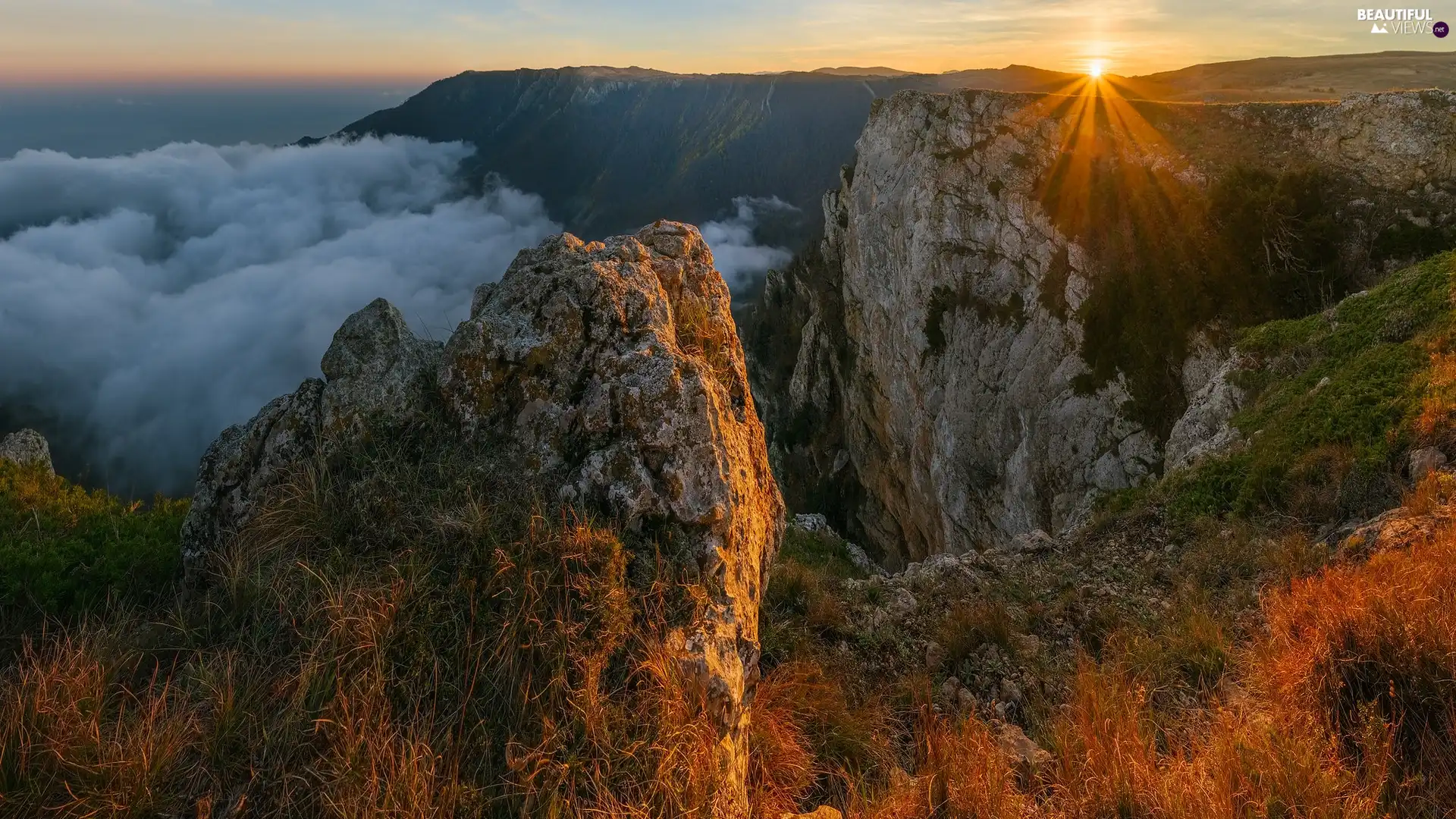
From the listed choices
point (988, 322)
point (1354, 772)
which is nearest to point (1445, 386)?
point (1354, 772)

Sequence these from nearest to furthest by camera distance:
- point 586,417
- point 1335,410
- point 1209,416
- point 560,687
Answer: point 560,687
point 586,417
point 1335,410
point 1209,416

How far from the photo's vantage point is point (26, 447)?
972 centimetres

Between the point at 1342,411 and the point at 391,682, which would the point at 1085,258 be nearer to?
the point at 1342,411

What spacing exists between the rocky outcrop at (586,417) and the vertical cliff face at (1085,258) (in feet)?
34.1

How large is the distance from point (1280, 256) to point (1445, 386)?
37.5 feet

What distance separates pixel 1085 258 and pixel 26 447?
2565 centimetres

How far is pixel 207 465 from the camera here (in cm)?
529

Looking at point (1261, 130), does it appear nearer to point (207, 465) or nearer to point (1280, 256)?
point (1280, 256)

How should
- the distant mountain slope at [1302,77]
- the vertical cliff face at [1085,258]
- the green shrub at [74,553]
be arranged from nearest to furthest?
the green shrub at [74,553] → the vertical cliff face at [1085,258] → the distant mountain slope at [1302,77]

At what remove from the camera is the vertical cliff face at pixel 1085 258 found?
16766mm

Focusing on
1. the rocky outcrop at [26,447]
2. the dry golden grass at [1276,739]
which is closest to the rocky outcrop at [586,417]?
the dry golden grass at [1276,739]

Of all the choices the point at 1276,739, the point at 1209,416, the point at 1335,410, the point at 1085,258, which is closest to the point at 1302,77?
the point at 1085,258

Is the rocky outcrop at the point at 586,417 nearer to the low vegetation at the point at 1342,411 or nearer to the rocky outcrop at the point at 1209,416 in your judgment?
the low vegetation at the point at 1342,411

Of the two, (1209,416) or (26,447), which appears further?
(1209,416)
